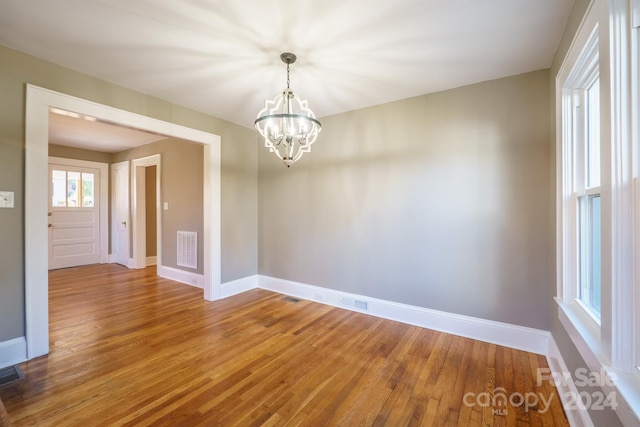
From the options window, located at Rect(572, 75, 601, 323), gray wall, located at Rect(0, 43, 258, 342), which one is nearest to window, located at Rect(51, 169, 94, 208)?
gray wall, located at Rect(0, 43, 258, 342)

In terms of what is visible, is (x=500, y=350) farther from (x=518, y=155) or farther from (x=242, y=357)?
(x=242, y=357)

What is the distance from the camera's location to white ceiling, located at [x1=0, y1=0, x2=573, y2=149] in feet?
5.35

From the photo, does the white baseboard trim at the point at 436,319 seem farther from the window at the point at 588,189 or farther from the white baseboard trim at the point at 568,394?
the window at the point at 588,189

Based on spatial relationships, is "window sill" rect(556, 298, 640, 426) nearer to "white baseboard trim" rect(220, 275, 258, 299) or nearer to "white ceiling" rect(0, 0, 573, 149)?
"white ceiling" rect(0, 0, 573, 149)

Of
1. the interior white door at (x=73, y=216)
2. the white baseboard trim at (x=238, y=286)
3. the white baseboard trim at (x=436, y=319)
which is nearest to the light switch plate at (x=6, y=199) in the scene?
the white baseboard trim at (x=238, y=286)

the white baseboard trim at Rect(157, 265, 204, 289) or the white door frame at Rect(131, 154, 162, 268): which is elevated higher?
the white door frame at Rect(131, 154, 162, 268)

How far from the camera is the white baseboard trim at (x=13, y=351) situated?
204 centimetres

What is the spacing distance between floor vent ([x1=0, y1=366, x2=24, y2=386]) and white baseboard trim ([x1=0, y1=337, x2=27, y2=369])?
0.06 m

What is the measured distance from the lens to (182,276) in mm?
4375

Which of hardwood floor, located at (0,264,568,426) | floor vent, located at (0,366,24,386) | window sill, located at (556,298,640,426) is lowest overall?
hardwood floor, located at (0,264,568,426)

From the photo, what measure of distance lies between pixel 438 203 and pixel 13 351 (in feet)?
12.8

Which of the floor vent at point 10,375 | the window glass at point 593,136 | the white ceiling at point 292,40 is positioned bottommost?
the floor vent at point 10,375

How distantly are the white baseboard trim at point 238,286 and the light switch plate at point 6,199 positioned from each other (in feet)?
7.21

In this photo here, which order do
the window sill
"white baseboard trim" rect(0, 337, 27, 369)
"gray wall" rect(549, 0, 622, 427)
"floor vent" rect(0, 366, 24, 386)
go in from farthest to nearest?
"white baseboard trim" rect(0, 337, 27, 369) < "floor vent" rect(0, 366, 24, 386) < "gray wall" rect(549, 0, 622, 427) < the window sill
